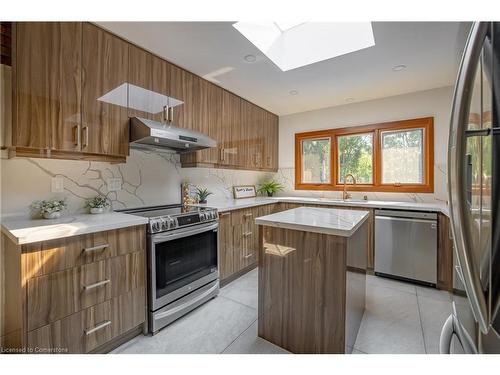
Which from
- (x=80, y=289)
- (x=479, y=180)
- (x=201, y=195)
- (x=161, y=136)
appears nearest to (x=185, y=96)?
(x=161, y=136)

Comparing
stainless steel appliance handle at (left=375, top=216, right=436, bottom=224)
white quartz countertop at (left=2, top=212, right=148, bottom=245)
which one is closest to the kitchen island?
white quartz countertop at (left=2, top=212, right=148, bottom=245)

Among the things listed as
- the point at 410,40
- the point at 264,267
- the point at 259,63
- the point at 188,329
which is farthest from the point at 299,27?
the point at 188,329

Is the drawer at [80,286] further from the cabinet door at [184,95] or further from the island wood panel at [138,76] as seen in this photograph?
the cabinet door at [184,95]

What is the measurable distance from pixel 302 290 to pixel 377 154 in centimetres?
272

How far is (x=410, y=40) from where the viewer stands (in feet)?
6.28

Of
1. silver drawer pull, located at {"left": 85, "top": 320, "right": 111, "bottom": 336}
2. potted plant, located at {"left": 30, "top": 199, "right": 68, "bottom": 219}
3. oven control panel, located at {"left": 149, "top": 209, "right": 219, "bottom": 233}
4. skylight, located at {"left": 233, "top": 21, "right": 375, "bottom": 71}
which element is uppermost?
skylight, located at {"left": 233, "top": 21, "right": 375, "bottom": 71}

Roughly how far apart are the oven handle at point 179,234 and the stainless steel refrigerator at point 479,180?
1.74m

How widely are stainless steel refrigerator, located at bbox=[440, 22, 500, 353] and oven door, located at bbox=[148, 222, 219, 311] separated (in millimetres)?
1769

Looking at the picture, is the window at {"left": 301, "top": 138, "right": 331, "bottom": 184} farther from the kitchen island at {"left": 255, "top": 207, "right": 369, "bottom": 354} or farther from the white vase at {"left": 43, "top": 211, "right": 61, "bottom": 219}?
the white vase at {"left": 43, "top": 211, "right": 61, "bottom": 219}

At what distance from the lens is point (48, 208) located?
1644mm

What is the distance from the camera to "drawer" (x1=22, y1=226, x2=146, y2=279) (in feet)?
4.03

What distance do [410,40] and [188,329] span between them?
9.92 ft
